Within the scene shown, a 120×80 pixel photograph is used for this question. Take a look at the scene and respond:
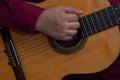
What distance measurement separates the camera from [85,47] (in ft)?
6.27

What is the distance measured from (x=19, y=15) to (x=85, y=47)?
1.06ft

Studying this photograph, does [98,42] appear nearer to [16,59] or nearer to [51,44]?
[51,44]

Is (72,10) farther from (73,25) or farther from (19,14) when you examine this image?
(19,14)

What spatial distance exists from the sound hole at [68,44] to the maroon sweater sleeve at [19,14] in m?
0.12

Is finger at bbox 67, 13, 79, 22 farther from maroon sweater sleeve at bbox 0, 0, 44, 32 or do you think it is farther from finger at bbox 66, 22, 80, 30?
maroon sweater sleeve at bbox 0, 0, 44, 32

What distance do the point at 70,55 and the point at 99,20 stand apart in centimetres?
20

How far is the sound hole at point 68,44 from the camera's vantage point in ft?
6.24

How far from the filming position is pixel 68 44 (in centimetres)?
193

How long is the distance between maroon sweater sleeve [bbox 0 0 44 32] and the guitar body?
5cm

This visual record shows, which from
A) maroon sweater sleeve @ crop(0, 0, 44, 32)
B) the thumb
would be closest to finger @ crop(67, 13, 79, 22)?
the thumb

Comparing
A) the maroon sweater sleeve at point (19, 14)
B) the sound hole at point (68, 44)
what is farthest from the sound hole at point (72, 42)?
the maroon sweater sleeve at point (19, 14)

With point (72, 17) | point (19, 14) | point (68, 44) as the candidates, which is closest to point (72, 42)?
point (68, 44)

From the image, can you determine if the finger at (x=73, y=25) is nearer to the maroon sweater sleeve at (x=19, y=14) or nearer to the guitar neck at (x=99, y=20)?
the guitar neck at (x=99, y=20)

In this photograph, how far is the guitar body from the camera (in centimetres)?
191
